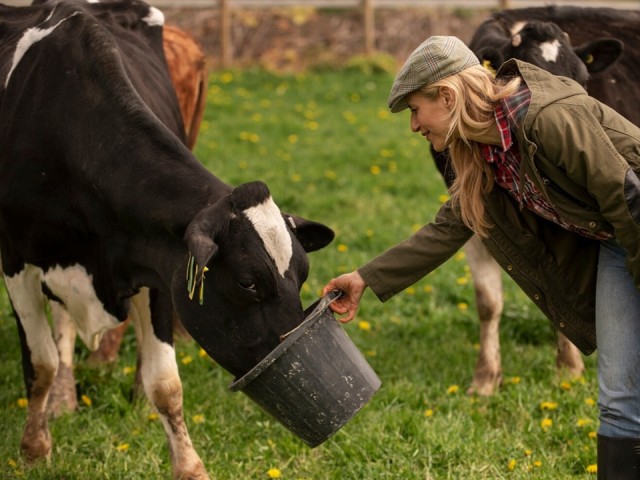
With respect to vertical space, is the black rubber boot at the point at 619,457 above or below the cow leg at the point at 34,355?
above

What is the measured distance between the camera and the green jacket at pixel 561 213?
10.8 feet

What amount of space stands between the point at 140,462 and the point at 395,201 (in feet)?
15.3

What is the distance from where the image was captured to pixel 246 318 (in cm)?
367

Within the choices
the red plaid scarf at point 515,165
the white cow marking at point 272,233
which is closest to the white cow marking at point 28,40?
the white cow marking at point 272,233

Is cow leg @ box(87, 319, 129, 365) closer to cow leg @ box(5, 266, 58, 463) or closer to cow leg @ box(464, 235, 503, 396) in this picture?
cow leg @ box(5, 266, 58, 463)

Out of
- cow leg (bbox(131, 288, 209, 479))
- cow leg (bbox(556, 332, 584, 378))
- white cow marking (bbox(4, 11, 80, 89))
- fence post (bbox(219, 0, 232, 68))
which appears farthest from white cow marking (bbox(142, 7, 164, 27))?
fence post (bbox(219, 0, 232, 68))

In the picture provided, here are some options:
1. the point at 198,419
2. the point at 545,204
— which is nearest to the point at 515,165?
the point at 545,204

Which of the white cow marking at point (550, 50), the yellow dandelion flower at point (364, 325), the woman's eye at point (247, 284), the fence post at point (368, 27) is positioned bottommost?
the fence post at point (368, 27)

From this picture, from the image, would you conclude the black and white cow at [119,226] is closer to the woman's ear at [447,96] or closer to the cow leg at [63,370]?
the cow leg at [63,370]

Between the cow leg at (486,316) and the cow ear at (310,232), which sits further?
the cow leg at (486,316)

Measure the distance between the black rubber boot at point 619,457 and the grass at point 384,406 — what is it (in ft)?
2.03

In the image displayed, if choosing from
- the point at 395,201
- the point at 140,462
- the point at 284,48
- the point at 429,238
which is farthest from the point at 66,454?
the point at 284,48

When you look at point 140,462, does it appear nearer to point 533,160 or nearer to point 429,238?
point 429,238

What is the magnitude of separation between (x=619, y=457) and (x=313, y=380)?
3.48ft
